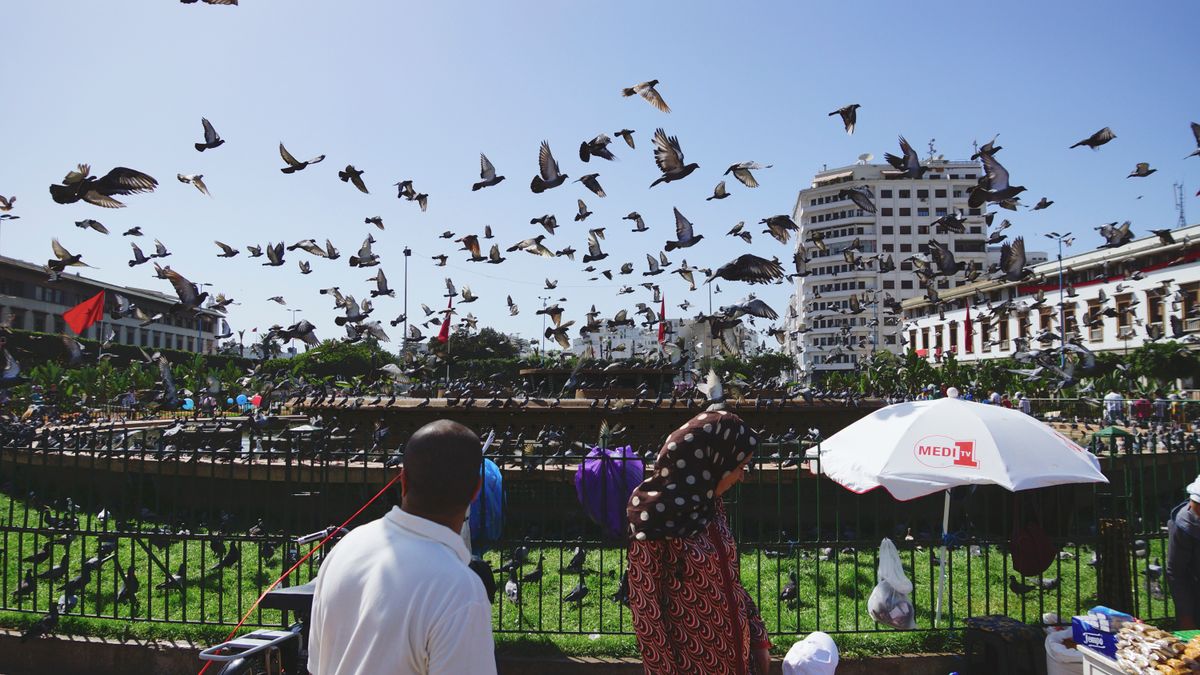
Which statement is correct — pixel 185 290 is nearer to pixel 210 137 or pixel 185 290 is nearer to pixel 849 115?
pixel 210 137

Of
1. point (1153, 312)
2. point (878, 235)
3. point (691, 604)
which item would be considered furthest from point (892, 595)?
point (878, 235)

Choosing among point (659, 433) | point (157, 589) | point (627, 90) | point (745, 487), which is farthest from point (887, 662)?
point (659, 433)

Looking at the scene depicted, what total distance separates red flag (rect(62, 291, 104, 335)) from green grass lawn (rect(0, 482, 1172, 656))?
32.7 feet

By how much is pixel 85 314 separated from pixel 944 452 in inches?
744

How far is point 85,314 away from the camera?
16781mm

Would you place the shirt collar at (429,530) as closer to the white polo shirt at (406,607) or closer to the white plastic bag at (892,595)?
the white polo shirt at (406,607)

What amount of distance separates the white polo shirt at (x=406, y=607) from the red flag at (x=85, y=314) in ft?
60.0

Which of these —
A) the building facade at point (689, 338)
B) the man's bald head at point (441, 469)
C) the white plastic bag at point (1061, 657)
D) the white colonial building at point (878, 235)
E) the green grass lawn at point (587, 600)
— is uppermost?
the white colonial building at point (878, 235)

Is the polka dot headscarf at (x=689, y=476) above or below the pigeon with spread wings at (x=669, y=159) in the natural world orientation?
below

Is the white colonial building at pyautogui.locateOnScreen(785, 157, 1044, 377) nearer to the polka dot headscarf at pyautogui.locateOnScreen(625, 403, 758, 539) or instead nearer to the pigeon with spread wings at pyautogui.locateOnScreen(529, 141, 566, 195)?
the pigeon with spread wings at pyautogui.locateOnScreen(529, 141, 566, 195)

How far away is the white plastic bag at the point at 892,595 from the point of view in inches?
167

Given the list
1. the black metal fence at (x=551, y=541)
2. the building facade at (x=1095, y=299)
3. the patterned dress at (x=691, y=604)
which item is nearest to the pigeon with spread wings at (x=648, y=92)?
the black metal fence at (x=551, y=541)

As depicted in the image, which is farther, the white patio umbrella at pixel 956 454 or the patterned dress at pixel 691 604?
the white patio umbrella at pixel 956 454

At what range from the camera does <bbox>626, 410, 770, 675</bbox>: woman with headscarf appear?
2475 mm
